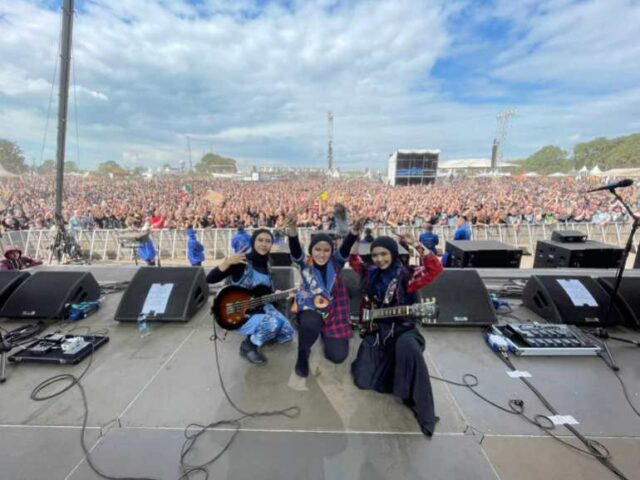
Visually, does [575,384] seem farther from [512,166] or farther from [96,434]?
[512,166]

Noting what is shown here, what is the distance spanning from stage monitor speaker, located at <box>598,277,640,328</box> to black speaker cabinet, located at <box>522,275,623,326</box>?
94mm

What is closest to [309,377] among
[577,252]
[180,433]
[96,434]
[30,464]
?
[180,433]

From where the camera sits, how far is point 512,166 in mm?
59688

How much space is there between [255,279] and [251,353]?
0.72m

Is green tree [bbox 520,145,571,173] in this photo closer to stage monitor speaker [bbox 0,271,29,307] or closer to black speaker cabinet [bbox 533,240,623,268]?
black speaker cabinet [bbox 533,240,623,268]

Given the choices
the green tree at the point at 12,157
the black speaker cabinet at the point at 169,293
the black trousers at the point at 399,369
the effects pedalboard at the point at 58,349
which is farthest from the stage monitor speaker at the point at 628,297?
the green tree at the point at 12,157

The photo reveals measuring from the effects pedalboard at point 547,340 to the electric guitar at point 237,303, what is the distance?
243 cm

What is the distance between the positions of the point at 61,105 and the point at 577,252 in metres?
11.6

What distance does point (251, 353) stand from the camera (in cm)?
280

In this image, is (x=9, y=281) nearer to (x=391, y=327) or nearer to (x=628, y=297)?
(x=391, y=327)

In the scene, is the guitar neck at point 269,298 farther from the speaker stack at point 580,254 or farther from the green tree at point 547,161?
the green tree at point 547,161

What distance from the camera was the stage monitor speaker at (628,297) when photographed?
11.2 ft

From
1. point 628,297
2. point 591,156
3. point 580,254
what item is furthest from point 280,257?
point 591,156

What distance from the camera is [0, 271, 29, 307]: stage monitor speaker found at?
3.77 meters
